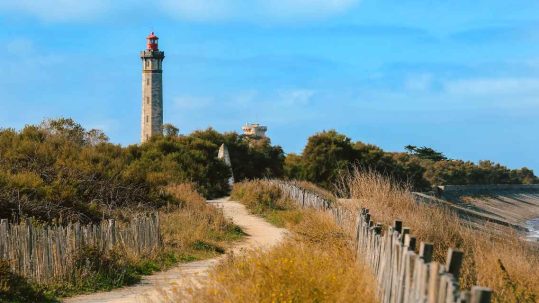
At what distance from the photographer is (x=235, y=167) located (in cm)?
5362

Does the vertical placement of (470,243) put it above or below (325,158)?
below

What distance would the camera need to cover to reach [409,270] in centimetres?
665

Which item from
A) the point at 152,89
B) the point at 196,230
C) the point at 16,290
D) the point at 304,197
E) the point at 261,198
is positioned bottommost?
the point at 16,290

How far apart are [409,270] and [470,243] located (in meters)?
7.56

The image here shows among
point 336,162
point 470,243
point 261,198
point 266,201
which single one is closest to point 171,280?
point 470,243

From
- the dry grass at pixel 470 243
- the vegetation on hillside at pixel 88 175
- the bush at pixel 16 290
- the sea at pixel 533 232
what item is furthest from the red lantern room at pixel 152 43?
the bush at pixel 16 290

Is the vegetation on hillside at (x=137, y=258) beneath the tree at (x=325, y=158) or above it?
beneath

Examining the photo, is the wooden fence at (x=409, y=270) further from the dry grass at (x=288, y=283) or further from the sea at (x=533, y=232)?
the sea at (x=533, y=232)

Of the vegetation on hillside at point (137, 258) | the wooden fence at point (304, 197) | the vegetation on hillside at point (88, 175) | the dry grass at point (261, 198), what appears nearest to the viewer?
the vegetation on hillside at point (137, 258)

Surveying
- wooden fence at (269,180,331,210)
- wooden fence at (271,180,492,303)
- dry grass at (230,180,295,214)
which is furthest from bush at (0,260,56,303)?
dry grass at (230,180,295,214)

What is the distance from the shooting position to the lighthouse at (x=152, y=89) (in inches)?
2832

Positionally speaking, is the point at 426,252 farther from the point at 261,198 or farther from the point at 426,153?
the point at 426,153

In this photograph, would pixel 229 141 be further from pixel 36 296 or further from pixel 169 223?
pixel 36 296

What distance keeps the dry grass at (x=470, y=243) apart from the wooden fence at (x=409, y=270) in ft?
5.18
